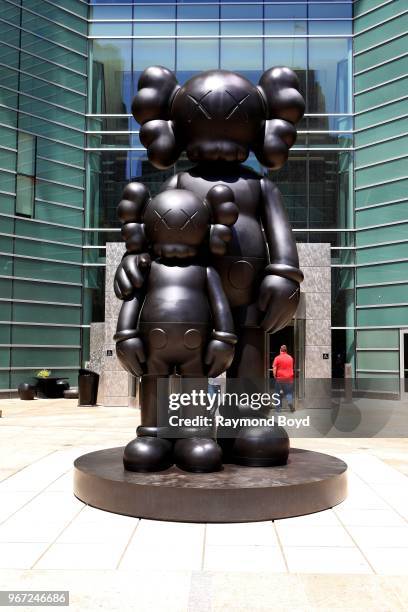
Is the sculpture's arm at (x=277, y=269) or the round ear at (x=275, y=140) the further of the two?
the round ear at (x=275, y=140)

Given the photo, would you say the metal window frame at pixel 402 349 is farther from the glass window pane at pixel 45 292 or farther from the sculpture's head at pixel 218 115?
the sculpture's head at pixel 218 115

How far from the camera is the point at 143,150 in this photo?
21.3 m

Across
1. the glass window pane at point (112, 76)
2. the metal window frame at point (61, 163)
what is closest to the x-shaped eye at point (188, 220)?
the metal window frame at point (61, 163)

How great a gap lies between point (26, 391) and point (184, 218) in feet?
48.3

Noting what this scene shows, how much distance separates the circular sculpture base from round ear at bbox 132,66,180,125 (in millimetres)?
2933

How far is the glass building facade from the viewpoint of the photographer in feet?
→ 64.2

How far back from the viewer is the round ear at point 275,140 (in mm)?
5133

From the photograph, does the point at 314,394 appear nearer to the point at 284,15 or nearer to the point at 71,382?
the point at 71,382

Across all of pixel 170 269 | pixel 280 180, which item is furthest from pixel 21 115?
pixel 170 269

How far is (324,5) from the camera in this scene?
21.5 meters

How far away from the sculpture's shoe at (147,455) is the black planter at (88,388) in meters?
11.8

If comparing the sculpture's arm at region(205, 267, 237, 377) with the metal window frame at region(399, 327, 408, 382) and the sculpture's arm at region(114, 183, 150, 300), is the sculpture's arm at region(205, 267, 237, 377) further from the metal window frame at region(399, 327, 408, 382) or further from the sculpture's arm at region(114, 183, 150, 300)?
the metal window frame at region(399, 327, 408, 382)

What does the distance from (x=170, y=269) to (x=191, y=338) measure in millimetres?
574

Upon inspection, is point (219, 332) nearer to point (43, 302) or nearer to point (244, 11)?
point (43, 302)
